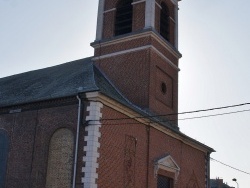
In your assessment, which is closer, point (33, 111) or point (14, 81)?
point (33, 111)

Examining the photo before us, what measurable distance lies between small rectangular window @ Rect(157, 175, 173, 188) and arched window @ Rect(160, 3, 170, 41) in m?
7.97

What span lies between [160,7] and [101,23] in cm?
336

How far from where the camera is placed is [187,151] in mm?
21344

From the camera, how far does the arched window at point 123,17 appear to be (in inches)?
864

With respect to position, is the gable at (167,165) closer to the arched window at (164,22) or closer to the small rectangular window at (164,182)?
the small rectangular window at (164,182)

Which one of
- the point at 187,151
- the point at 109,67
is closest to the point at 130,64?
the point at 109,67

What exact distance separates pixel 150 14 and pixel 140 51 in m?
2.07

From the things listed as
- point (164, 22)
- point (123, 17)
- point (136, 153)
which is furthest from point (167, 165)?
point (123, 17)

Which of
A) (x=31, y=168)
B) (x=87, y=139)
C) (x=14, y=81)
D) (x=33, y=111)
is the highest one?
(x=14, y=81)

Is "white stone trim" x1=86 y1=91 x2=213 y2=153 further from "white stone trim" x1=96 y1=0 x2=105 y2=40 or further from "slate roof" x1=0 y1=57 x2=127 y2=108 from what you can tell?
"white stone trim" x1=96 y1=0 x2=105 y2=40

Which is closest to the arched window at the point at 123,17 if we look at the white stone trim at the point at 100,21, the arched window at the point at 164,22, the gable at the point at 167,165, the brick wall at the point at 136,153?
the white stone trim at the point at 100,21

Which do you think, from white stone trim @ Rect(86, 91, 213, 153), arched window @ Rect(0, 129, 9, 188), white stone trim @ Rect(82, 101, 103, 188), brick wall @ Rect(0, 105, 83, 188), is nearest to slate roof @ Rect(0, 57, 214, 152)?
white stone trim @ Rect(86, 91, 213, 153)

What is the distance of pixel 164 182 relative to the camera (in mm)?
19188

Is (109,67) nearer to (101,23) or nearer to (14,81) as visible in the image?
(101,23)
